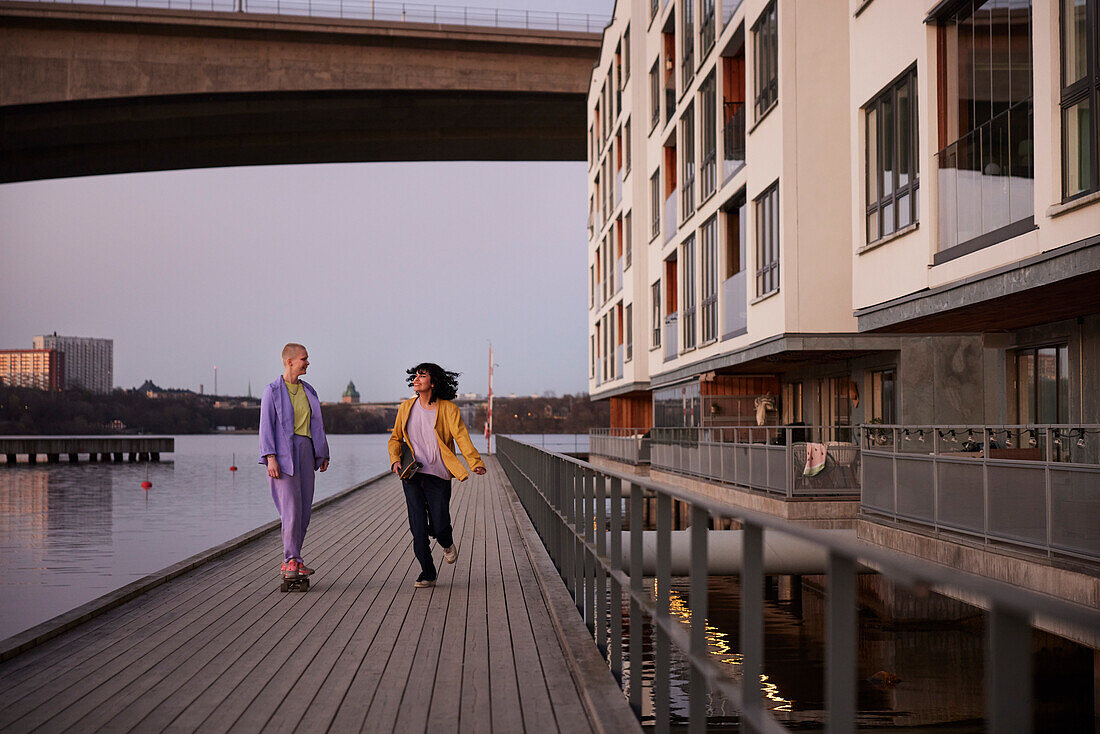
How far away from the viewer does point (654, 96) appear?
3344 centimetres

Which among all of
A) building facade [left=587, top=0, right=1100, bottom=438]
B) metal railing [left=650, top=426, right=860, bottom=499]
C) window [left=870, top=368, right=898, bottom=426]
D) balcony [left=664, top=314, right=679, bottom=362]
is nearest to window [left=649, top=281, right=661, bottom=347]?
building facade [left=587, top=0, right=1100, bottom=438]

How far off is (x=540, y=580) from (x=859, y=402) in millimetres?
13763

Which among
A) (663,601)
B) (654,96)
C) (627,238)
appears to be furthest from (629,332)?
(663,601)

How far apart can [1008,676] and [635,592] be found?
3.28 m

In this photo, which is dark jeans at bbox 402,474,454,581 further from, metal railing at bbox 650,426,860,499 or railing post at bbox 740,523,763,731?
metal railing at bbox 650,426,860,499

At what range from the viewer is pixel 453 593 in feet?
28.3

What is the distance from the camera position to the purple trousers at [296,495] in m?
8.66

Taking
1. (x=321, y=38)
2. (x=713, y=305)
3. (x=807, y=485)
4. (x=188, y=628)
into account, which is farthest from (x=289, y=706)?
(x=321, y=38)

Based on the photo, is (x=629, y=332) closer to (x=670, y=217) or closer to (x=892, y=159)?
(x=670, y=217)

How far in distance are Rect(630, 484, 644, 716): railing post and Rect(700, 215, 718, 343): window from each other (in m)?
19.7

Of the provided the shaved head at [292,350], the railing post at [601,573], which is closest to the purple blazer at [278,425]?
the shaved head at [292,350]

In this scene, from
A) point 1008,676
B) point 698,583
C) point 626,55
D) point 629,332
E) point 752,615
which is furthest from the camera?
point 629,332

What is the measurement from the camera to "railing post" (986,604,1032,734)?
65.4 inches

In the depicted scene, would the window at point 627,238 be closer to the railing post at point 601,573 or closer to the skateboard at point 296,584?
the skateboard at point 296,584
